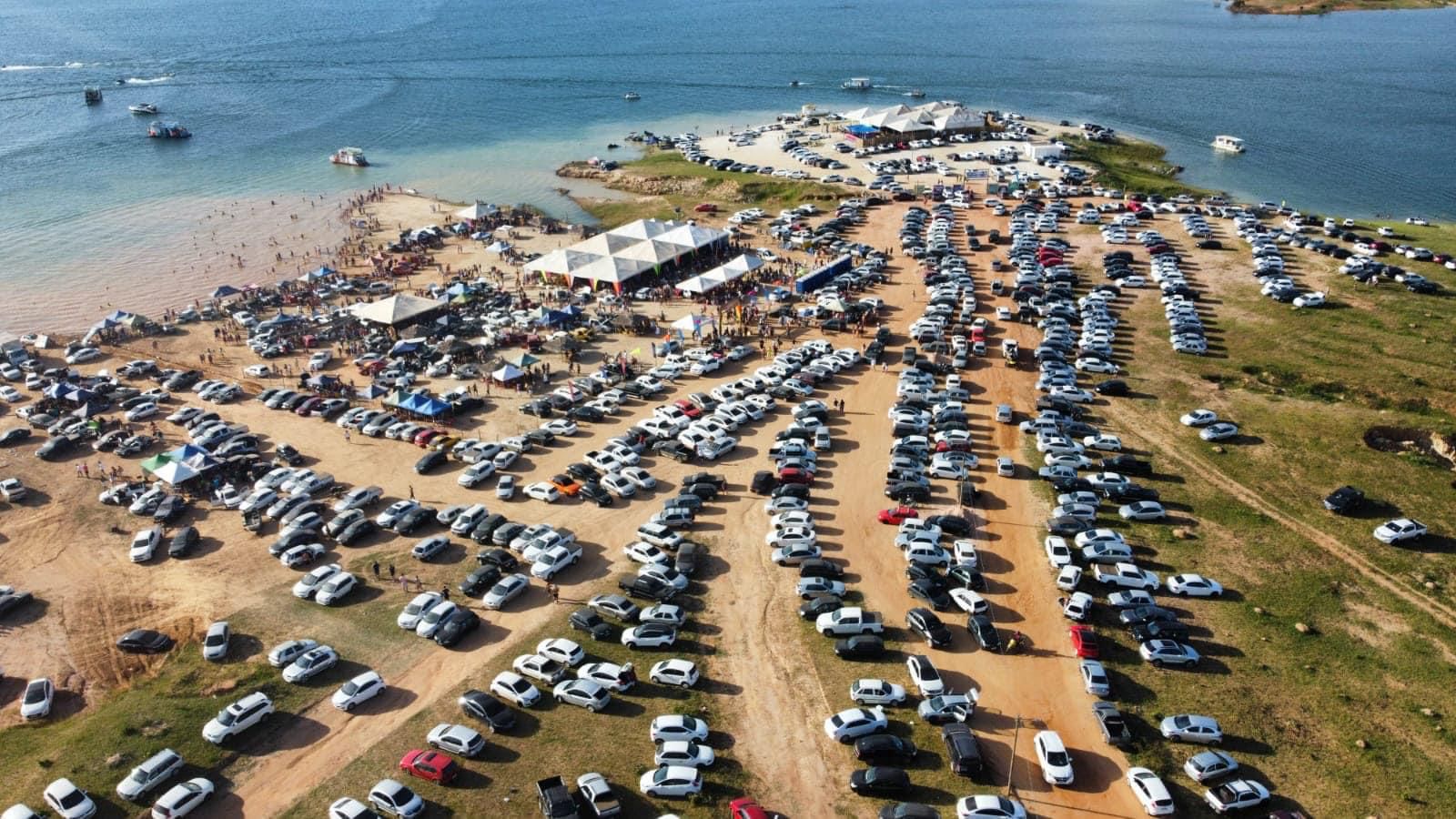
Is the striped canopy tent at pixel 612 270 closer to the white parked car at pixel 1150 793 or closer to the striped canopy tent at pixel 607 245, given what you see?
the striped canopy tent at pixel 607 245

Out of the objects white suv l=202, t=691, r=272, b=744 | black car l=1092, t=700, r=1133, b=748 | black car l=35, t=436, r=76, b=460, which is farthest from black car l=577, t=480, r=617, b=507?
black car l=35, t=436, r=76, b=460

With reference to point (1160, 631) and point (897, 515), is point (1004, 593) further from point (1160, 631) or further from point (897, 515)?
point (897, 515)

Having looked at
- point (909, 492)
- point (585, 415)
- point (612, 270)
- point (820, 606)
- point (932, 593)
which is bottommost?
point (932, 593)

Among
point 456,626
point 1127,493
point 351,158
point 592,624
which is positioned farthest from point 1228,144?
point 456,626

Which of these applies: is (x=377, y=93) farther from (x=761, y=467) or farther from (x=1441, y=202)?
(x=1441, y=202)

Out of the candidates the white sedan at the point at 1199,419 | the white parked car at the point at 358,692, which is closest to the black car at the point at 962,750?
the white parked car at the point at 358,692

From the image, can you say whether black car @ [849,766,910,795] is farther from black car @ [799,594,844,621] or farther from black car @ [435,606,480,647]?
black car @ [435,606,480,647]
